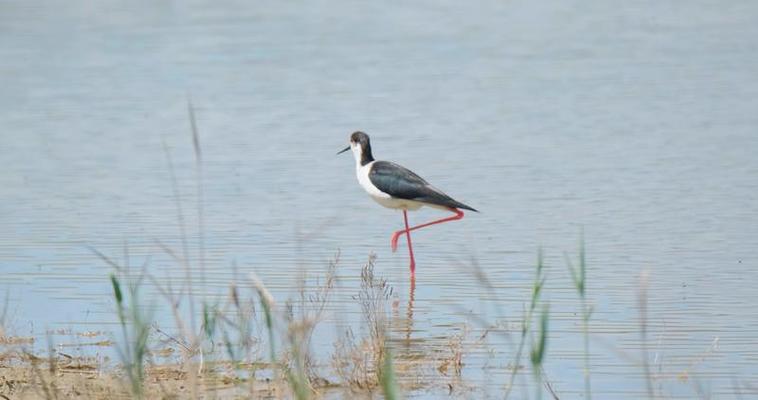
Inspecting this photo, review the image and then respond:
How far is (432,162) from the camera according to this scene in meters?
12.0

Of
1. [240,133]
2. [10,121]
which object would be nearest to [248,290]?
[240,133]

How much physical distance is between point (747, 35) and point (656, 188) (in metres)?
7.46

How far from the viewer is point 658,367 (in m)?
6.42

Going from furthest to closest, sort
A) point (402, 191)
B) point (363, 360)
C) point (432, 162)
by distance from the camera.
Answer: point (432, 162), point (402, 191), point (363, 360)

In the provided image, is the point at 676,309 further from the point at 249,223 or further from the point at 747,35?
the point at 747,35

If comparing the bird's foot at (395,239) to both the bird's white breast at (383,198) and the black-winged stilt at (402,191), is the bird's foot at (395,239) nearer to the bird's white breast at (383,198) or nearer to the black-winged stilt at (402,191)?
the black-winged stilt at (402,191)

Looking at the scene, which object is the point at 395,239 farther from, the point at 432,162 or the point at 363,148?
the point at 432,162

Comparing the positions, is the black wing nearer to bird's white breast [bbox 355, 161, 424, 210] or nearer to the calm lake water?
bird's white breast [bbox 355, 161, 424, 210]

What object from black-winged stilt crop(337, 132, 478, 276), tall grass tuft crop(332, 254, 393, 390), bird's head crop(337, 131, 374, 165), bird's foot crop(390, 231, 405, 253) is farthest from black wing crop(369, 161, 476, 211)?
tall grass tuft crop(332, 254, 393, 390)

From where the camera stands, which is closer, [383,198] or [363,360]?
[363,360]

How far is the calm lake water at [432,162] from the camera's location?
24.8ft

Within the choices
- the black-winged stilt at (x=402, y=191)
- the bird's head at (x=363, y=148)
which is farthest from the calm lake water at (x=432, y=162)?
the bird's head at (x=363, y=148)

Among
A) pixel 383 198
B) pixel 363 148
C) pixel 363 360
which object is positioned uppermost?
pixel 363 148

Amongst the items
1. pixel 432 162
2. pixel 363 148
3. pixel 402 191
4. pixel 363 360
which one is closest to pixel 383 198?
pixel 402 191
